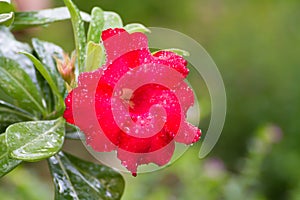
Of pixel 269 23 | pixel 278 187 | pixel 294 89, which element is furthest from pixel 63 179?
pixel 269 23

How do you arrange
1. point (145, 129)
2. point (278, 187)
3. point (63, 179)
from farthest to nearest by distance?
point (278, 187), point (63, 179), point (145, 129)

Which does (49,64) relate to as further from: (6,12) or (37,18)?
(6,12)

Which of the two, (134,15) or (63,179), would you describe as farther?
(134,15)

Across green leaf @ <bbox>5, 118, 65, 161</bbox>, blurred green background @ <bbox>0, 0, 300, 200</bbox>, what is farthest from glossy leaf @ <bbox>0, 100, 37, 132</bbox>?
blurred green background @ <bbox>0, 0, 300, 200</bbox>

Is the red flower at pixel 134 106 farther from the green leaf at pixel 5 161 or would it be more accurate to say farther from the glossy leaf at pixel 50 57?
the glossy leaf at pixel 50 57

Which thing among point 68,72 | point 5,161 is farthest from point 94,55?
point 5,161

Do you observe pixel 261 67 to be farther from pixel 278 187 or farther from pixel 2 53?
pixel 2 53

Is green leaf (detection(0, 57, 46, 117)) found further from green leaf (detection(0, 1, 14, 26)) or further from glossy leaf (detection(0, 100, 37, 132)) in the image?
green leaf (detection(0, 1, 14, 26))
